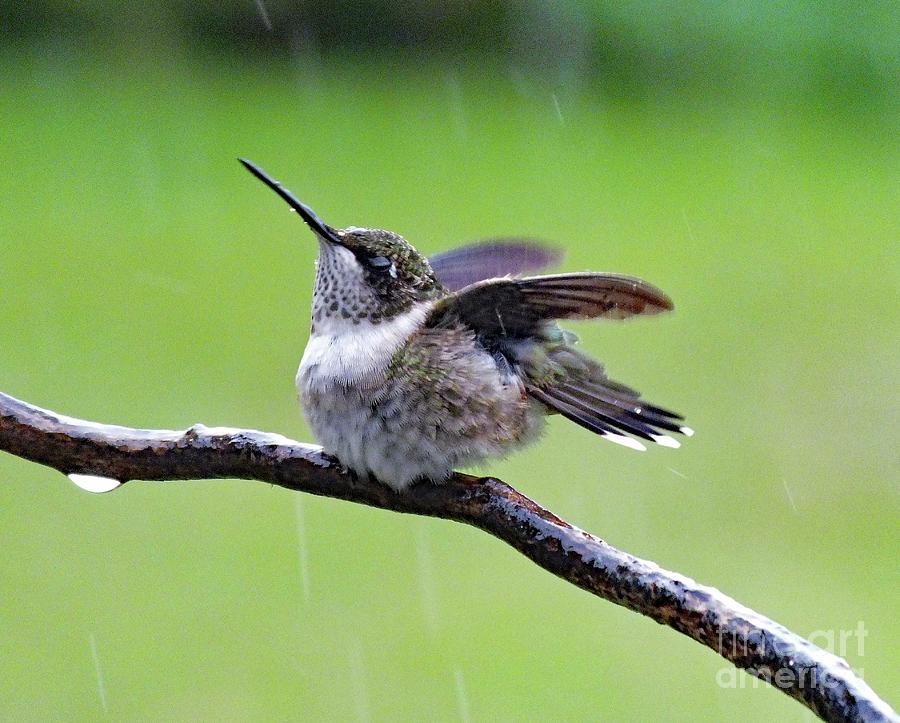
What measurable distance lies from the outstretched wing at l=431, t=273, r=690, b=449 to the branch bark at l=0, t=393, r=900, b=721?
15 centimetres

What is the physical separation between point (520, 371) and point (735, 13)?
7.19 metres

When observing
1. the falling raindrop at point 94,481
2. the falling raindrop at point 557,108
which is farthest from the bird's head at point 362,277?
the falling raindrop at point 557,108

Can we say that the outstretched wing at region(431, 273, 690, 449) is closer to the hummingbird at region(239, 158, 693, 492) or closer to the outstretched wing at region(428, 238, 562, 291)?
the hummingbird at region(239, 158, 693, 492)

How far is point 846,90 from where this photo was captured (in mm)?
8211

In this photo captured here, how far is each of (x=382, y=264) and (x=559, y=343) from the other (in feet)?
0.69

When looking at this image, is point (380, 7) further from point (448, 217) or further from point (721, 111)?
point (721, 111)

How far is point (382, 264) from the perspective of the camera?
1310 mm

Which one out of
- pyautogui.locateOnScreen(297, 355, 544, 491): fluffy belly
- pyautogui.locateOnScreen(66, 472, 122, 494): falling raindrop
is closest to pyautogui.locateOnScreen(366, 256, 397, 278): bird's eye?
pyautogui.locateOnScreen(297, 355, 544, 491): fluffy belly

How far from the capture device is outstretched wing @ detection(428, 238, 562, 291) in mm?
1516

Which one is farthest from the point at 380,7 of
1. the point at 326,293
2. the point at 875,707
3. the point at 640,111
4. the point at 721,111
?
the point at 875,707

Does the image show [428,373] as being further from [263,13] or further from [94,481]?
[263,13]

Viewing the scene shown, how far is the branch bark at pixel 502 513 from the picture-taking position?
86cm

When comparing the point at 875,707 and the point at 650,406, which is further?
the point at 650,406

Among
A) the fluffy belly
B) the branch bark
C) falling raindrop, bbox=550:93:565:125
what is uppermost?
falling raindrop, bbox=550:93:565:125
